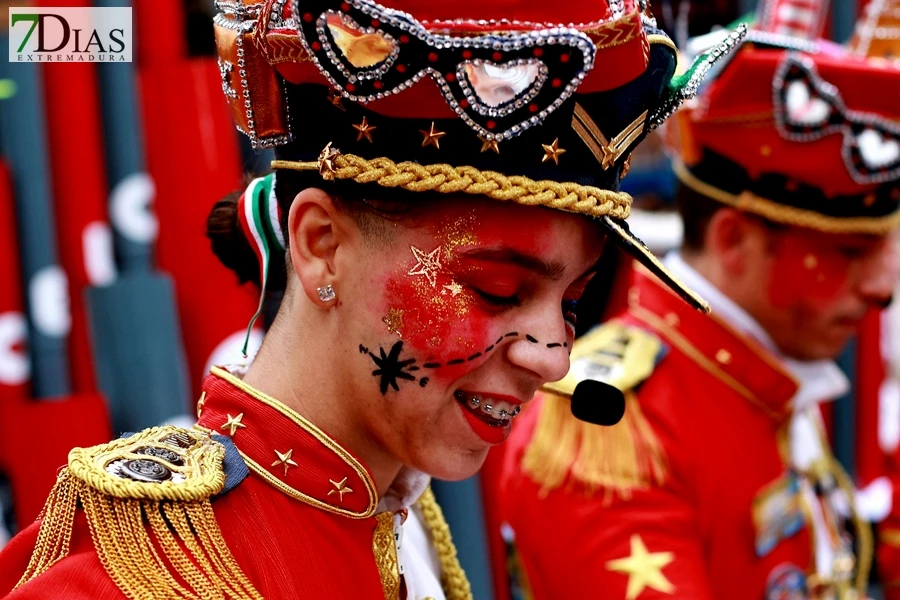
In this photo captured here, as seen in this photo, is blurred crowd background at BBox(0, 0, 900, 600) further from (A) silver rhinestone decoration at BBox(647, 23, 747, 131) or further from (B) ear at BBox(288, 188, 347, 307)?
(B) ear at BBox(288, 188, 347, 307)

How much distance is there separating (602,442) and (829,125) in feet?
2.75

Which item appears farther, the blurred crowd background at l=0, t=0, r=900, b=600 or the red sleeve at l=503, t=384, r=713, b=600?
the blurred crowd background at l=0, t=0, r=900, b=600

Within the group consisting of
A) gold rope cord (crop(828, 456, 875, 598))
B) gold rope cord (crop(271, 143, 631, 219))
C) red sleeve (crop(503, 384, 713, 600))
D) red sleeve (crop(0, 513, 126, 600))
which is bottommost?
gold rope cord (crop(828, 456, 875, 598))

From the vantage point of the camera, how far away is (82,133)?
10.0 ft

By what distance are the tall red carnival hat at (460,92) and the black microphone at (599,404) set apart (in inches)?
10.0

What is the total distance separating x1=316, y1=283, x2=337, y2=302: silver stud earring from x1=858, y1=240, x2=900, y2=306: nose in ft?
5.28

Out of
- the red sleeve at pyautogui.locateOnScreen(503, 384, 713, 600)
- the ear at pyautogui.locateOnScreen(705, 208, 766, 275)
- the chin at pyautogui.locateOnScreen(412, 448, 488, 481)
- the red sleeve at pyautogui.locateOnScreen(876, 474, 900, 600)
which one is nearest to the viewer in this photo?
the chin at pyautogui.locateOnScreen(412, 448, 488, 481)

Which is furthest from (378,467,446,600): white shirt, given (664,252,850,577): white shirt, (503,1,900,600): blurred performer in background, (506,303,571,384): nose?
(664,252,850,577): white shirt

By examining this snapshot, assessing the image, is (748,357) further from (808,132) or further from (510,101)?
(510,101)

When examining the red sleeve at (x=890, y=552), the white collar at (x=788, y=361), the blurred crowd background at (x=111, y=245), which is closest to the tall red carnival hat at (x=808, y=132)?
the white collar at (x=788, y=361)

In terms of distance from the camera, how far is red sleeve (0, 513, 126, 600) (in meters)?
1.21

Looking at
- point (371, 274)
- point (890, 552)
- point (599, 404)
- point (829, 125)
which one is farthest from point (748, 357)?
point (371, 274)

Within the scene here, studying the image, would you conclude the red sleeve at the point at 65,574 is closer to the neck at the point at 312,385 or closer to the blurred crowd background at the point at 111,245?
the neck at the point at 312,385

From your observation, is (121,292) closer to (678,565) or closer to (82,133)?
(82,133)
